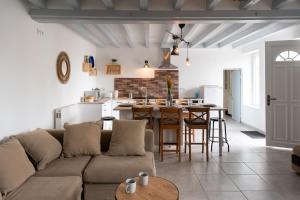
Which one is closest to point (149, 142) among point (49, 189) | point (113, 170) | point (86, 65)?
point (113, 170)

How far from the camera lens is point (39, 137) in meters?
3.05

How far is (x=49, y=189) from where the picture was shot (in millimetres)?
2270

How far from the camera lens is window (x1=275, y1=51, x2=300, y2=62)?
5.14 metres

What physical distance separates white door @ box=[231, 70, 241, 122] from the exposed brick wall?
2.44m

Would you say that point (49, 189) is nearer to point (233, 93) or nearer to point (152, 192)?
point (152, 192)

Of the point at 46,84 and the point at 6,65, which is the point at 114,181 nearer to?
the point at 6,65

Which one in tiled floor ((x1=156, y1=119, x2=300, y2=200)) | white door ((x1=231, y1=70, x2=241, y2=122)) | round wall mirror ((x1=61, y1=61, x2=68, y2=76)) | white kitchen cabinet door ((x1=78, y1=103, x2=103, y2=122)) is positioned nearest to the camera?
tiled floor ((x1=156, y1=119, x2=300, y2=200))

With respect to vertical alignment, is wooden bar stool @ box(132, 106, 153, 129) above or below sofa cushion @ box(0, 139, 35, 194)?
above

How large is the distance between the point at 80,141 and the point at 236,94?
7508mm

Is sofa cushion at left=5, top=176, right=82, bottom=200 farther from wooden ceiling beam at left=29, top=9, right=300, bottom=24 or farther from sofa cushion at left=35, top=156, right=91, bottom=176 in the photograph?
wooden ceiling beam at left=29, top=9, right=300, bottom=24

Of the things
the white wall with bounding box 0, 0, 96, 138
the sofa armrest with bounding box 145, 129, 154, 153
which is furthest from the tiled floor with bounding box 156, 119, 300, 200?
the white wall with bounding box 0, 0, 96, 138

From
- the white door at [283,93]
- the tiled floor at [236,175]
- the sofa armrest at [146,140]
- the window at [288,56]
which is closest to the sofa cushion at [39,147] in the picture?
the sofa armrest at [146,140]

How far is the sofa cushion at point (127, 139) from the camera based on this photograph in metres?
3.28

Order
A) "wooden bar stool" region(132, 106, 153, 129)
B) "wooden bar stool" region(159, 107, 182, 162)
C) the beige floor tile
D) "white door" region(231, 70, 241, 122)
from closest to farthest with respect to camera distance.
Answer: the beige floor tile < "wooden bar stool" region(159, 107, 182, 162) < "wooden bar stool" region(132, 106, 153, 129) < "white door" region(231, 70, 241, 122)
